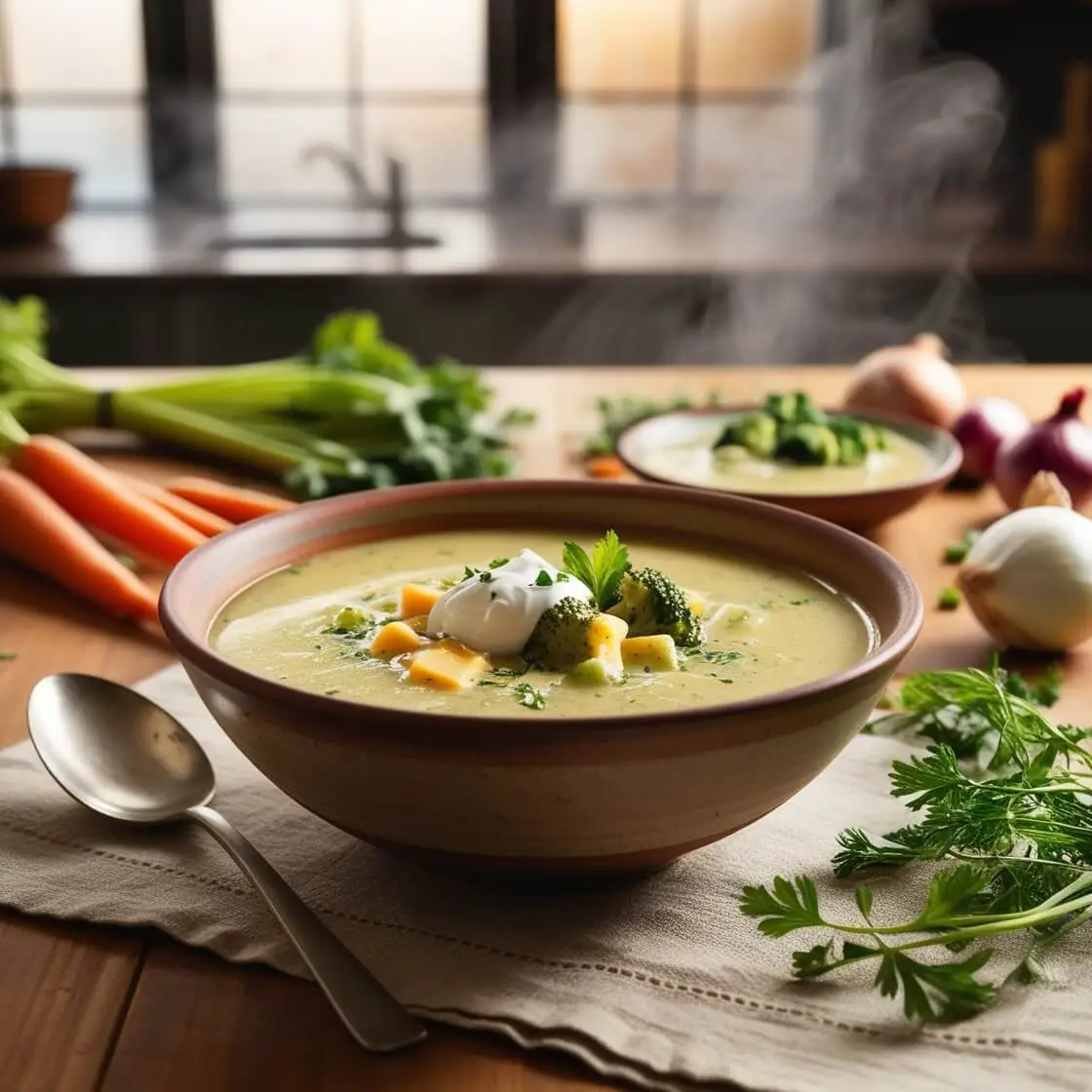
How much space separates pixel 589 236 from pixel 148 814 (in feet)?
14.0

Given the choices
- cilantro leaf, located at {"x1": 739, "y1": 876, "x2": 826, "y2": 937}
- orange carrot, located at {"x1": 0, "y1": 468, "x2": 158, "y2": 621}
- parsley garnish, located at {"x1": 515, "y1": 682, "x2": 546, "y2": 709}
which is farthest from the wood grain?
orange carrot, located at {"x1": 0, "y1": 468, "x2": 158, "y2": 621}

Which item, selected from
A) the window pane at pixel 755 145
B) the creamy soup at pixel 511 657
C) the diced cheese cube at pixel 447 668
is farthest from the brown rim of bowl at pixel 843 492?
the window pane at pixel 755 145

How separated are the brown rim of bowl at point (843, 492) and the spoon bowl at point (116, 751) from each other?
628mm

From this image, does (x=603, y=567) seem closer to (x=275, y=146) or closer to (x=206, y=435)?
(x=206, y=435)

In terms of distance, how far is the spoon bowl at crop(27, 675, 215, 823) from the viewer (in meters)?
1.22

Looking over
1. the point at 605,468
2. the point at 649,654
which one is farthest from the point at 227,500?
the point at 649,654

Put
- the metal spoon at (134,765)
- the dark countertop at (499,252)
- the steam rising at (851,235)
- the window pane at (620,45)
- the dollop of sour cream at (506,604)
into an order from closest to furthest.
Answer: the metal spoon at (134,765), the dollop of sour cream at (506,604), the dark countertop at (499,252), the steam rising at (851,235), the window pane at (620,45)

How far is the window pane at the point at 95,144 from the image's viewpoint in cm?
591

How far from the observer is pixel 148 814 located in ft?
3.96

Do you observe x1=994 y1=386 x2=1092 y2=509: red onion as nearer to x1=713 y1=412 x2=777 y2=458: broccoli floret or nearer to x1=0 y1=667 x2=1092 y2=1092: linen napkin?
x1=713 y1=412 x2=777 y2=458: broccoli floret

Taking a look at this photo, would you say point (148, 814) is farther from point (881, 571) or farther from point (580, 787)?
point (881, 571)

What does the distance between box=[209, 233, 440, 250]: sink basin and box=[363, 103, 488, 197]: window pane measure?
651 millimetres

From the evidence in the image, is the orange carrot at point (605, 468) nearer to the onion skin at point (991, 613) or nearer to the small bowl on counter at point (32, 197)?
the onion skin at point (991, 613)

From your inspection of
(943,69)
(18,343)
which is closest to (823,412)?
(18,343)
